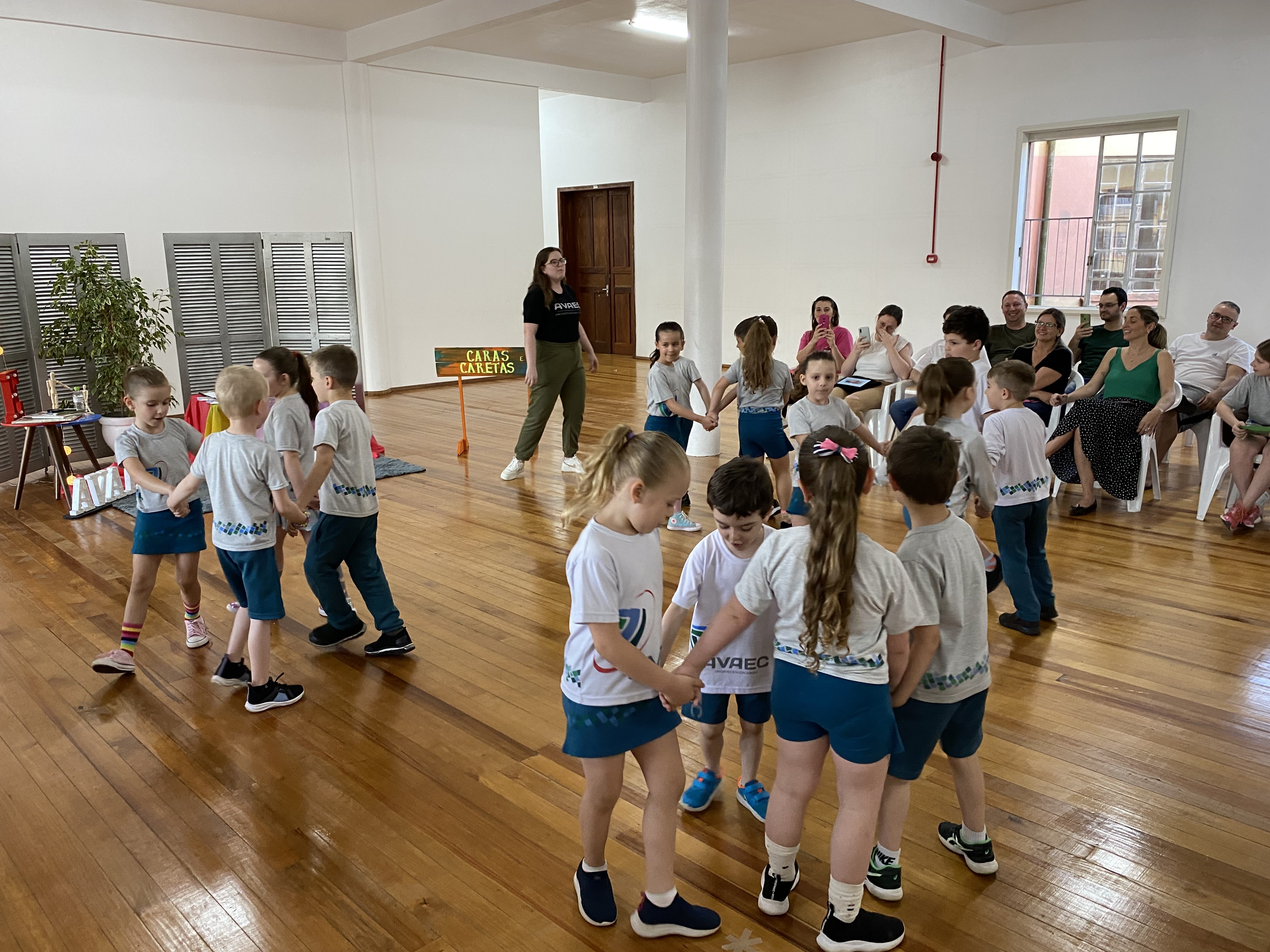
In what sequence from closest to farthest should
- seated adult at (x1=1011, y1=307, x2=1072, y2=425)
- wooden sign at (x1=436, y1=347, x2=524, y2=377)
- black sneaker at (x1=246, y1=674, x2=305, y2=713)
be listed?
black sneaker at (x1=246, y1=674, x2=305, y2=713) → seated adult at (x1=1011, y1=307, x2=1072, y2=425) → wooden sign at (x1=436, y1=347, x2=524, y2=377)

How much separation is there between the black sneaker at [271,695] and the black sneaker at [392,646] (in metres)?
0.37

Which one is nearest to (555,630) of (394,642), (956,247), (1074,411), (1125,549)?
(394,642)

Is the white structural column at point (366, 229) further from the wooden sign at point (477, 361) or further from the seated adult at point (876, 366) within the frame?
the seated adult at point (876, 366)

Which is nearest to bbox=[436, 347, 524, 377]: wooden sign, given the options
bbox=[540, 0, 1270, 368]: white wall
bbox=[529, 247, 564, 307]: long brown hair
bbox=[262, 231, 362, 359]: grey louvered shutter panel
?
bbox=[529, 247, 564, 307]: long brown hair

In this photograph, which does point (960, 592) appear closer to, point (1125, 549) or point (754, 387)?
point (754, 387)

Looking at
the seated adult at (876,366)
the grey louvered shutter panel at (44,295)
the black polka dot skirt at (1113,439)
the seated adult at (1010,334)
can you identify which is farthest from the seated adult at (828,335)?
the grey louvered shutter panel at (44,295)

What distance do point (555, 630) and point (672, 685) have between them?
203 cm

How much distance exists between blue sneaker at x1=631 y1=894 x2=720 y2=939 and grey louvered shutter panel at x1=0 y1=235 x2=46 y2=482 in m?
6.34

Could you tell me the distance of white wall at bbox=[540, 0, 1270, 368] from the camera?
7617 mm

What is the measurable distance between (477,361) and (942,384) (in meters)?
4.70

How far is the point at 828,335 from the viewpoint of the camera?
20.5 feet

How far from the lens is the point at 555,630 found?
3.82 meters

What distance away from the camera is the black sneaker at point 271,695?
3143 millimetres

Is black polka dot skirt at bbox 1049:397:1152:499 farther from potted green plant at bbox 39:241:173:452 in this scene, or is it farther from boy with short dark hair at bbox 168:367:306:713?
potted green plant at bbox 39:241:173:452
